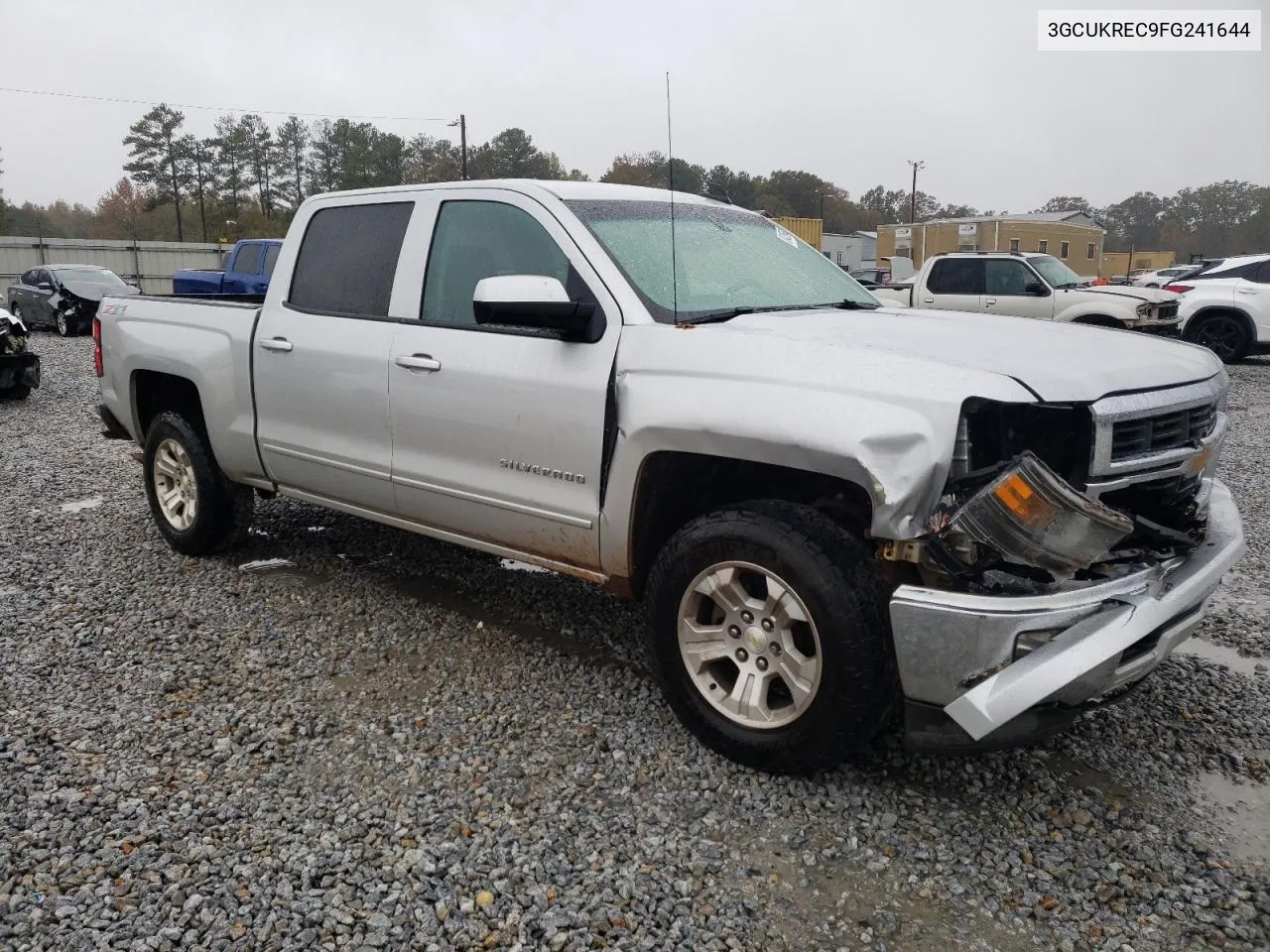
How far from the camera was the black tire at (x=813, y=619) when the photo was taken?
2.76m

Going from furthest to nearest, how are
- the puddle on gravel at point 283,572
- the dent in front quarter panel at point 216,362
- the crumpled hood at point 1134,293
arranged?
1. the crumpled hood at point 1134,293
2. the puddle on gravel at point 283,572
3. the dent in front quarter panel at point 216,362

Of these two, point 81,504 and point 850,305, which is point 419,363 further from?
point 81,504

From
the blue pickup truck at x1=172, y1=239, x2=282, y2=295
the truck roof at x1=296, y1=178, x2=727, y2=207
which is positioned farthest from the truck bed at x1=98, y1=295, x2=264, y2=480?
the blue pickup truck at x1=172, y1=239, x2=282, y2=295

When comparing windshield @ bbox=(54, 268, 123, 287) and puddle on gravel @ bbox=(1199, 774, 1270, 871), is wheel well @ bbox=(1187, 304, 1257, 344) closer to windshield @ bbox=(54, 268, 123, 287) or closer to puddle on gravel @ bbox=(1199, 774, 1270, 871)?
puddle on gravel @ bbox=(1199, 774, 1270, 871)

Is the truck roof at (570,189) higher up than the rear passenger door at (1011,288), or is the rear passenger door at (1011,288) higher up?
the truck roof at (570,189)

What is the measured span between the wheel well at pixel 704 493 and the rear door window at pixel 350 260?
1.56 m

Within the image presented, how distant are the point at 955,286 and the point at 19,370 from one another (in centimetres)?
1167

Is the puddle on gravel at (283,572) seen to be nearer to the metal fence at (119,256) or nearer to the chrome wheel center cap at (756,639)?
the chrome wheel center cap at (756,639)

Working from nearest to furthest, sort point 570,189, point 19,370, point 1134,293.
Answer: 1. point 570,189
2. point 19,370
3. point 1134,293

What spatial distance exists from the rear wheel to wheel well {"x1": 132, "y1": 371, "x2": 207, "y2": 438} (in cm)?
1415

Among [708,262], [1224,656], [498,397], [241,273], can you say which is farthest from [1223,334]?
[241,273]

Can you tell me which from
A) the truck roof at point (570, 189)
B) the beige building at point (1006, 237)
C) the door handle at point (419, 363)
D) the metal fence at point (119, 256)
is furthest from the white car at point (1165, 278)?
the metal fence at point (119, 256)

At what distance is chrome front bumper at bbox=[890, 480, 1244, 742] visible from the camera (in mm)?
2480

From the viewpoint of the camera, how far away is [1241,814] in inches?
115
